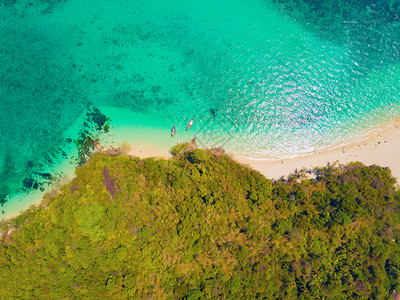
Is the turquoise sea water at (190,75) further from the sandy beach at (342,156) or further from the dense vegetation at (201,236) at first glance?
the dense vegetation at (201,236)

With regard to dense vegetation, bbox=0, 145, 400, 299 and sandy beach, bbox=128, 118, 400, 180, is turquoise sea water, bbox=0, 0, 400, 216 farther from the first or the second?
dense vegetation, bbox=0, 145, 400, 299

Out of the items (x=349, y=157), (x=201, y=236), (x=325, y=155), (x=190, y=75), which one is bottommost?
(x=201, y=236)

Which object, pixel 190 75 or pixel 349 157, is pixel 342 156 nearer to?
pixel 349 157

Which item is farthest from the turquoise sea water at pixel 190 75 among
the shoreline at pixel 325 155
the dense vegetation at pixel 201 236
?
the dense vegetation at pixel 201 236

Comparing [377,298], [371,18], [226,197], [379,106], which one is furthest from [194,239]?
[371,18]

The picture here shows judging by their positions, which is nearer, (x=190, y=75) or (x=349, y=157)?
(x=349, y=157)

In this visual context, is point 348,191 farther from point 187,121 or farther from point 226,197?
point 187,121

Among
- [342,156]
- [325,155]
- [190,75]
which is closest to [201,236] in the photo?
[325,155]
